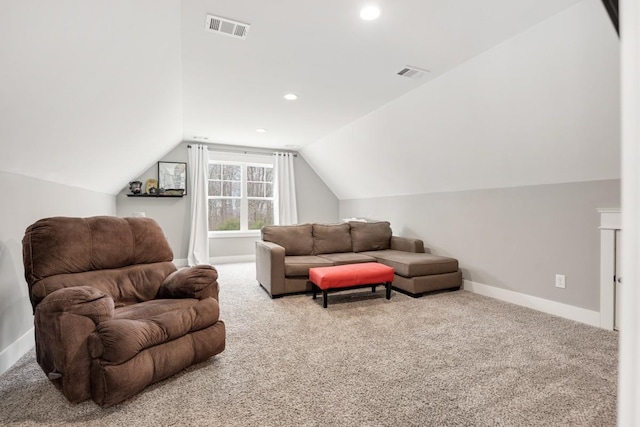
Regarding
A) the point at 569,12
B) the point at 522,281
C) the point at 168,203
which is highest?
the point at 569,12

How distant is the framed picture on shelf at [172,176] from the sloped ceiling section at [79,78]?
2.33 meters

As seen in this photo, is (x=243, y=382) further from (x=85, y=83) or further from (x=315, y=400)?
(x=85, y=83)

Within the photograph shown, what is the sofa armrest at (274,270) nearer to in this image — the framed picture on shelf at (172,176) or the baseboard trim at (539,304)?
the baseboard trim at (539,304)

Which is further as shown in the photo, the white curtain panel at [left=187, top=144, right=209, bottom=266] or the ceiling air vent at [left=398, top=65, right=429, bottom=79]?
the white curtain panel at [left=187, top=144, right=209, bottom=266]

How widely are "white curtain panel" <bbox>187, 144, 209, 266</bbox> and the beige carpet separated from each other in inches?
126

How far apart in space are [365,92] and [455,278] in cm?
249

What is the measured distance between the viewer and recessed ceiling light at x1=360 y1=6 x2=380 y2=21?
221 centimetres

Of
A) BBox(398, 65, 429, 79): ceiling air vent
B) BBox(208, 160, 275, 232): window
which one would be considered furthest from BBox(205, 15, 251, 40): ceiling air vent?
BBox(208, 160, 275, 232): window

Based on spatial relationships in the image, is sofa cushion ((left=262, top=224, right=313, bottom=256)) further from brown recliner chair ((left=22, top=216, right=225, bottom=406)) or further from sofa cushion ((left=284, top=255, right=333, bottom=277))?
brown recliner chair ((left=22, top=216, right=225, bottom=406))

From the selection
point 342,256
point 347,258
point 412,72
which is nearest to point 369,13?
point 412,72

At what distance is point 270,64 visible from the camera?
3.03 metres

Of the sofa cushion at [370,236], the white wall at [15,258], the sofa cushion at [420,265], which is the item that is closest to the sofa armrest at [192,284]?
the white wall at [15,258]

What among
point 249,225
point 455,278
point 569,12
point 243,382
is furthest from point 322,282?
point 249,225

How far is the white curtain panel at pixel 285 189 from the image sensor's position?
6.71 meters
